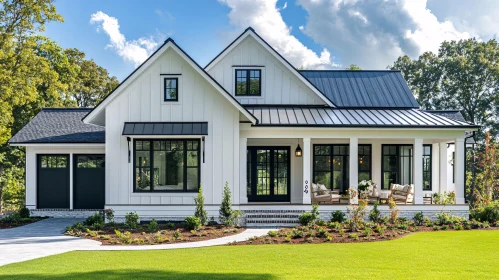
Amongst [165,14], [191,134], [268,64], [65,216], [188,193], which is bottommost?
[65,216]

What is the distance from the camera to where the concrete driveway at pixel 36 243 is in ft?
32.8

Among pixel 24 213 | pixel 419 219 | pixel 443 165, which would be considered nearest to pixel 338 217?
pixel 419 219

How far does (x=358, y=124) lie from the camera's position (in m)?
15.6

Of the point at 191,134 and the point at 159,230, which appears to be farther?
the point at 191,134

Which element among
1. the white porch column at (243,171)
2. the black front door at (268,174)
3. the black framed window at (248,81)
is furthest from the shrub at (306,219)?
the black framed window at (248,81)

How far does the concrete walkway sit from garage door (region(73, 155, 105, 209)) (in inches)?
126

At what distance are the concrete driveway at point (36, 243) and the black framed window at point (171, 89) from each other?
19.3ft

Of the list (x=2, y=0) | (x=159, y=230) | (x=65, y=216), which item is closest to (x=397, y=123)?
(x=159, y=230)

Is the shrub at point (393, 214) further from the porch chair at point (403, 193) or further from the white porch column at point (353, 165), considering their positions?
the white porch column at point (353, 165)

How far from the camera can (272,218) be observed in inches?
596

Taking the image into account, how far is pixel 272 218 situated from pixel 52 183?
32.9 ft

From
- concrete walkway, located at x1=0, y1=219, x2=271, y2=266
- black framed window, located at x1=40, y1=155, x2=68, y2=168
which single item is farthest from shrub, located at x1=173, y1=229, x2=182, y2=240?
black framed window, located at x1=40, y1=155, x2=68, y2=168

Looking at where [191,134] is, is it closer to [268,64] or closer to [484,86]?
[268,64]

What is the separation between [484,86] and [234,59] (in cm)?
2765
